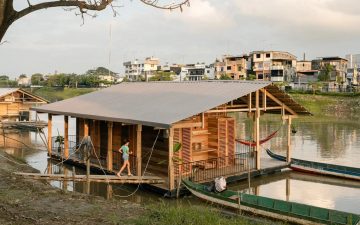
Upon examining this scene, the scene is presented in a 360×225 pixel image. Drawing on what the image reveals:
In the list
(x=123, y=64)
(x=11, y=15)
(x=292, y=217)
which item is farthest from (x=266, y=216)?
(x=123, y=64)

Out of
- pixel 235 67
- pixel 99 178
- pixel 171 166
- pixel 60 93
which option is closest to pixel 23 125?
pixel 99 178

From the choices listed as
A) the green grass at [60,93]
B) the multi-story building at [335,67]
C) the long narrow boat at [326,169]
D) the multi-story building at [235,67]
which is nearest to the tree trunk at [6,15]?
the long narrow boat at [326,169]

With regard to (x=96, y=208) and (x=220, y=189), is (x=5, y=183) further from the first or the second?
(x=220, y=189)

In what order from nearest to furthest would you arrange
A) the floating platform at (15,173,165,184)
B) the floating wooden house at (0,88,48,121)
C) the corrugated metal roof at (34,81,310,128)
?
the floating platform at (15,173,165,184)
the corrugated metal roof at (34,81,310,128)
the floating wooden house at (0,88,48,121)

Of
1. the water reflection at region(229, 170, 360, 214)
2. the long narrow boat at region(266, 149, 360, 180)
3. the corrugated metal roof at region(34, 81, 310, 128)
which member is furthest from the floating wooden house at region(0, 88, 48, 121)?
the water reflection at region(229, 170, 360, 214)

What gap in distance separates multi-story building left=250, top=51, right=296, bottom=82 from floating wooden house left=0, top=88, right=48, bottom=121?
61.0 metres

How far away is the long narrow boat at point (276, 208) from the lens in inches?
431

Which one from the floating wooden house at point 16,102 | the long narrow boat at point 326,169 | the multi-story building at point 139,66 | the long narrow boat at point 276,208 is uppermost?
the multi-story building at point 139,66

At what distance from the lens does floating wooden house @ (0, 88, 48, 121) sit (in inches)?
1702

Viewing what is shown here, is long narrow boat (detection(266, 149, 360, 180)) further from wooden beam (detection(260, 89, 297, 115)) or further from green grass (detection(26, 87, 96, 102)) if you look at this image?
green grass (detection(26, 87, 96, 102))

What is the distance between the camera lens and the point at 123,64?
158250 mm

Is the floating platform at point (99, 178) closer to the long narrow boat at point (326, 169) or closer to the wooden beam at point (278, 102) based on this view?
the wooden beam at point (278, 102)

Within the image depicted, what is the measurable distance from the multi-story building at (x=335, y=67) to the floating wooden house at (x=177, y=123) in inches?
2948

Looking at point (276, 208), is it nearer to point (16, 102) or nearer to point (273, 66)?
point (16, 102)
